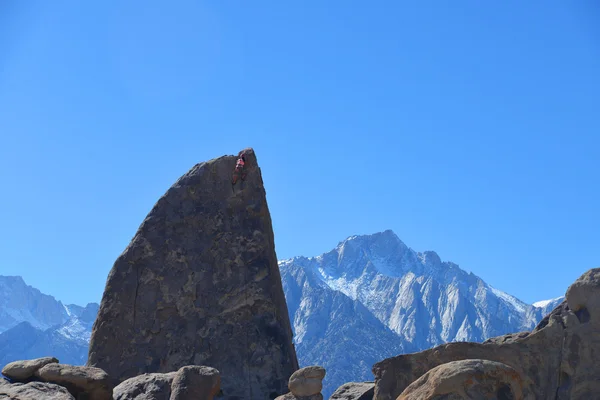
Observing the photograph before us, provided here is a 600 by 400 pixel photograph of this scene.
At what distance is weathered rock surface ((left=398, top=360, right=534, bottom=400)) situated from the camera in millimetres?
10953

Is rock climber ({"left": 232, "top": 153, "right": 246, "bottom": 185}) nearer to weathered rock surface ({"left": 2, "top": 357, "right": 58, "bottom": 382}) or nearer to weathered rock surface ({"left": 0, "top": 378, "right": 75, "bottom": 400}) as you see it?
weathered rock surface ({"left": 2, "top": 357, "right": 58, "bottom": 382})

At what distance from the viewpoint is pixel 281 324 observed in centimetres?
2100

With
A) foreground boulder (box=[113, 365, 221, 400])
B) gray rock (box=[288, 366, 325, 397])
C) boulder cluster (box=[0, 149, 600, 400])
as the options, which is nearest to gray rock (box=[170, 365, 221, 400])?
foreground boulder (box=[113, 365, 221, 400])

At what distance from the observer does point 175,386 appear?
14.2 meters

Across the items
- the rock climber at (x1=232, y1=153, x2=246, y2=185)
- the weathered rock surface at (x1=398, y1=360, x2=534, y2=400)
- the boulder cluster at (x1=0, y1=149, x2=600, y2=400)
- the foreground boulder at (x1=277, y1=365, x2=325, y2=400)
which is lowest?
the weathered rock surface at (x1=398, y1=360, x2=534, y2=400)

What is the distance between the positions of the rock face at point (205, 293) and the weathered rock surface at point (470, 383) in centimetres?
927

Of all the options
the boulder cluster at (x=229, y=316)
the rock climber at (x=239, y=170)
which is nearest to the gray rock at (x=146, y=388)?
the boulder cluster at (x=229, y=316)

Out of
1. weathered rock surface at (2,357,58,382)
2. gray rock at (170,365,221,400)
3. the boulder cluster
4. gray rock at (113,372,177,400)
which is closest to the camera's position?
gray rock at (170,365,221,400)

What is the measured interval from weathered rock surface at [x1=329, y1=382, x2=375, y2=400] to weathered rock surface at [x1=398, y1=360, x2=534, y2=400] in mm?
5402

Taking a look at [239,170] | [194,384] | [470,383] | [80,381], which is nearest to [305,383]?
[194,384]

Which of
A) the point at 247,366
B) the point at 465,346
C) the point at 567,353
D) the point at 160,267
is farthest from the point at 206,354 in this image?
the point at 567,353

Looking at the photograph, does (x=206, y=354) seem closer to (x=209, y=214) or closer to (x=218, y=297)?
(x=218, y=297)

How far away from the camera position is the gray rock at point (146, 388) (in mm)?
14445

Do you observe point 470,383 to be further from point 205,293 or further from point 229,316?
point 205,293
